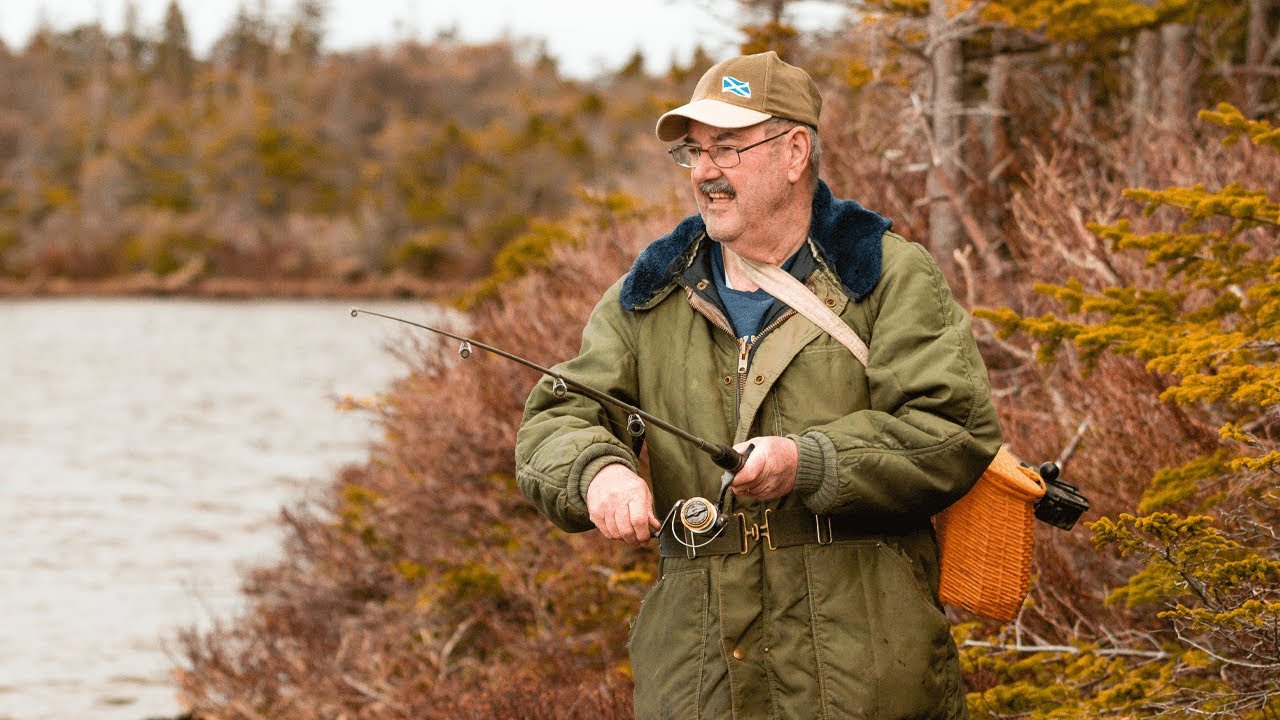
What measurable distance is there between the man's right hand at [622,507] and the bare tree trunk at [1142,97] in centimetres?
622

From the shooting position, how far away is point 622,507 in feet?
8.69

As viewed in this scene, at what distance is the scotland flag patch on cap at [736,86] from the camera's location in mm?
2904

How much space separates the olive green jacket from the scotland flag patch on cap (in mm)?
307

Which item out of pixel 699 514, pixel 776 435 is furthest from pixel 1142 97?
pixel 699 514

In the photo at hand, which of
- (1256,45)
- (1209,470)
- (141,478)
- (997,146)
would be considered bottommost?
(141,478)

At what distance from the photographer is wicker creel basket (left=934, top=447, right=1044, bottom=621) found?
9.64 feet

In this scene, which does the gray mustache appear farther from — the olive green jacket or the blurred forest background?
the blurred forest background

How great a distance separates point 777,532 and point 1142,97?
7583mm

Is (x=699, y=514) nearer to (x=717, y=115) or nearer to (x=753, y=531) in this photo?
(x=753, y=531)

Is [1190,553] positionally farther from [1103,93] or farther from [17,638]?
[17,638]

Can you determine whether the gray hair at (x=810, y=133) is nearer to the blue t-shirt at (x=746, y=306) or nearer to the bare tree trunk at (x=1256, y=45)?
the blue t-shirt at (x=746, y=306)

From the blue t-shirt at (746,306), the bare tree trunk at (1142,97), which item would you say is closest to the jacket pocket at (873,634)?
the blue t-shirt at (746,306)

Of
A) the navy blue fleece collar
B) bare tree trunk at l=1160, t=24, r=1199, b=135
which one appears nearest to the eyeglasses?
the navy blue fleece collar

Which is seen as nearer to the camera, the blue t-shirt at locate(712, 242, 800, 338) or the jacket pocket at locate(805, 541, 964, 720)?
the jacket pocket at locate(805, 541, 964, 720)
